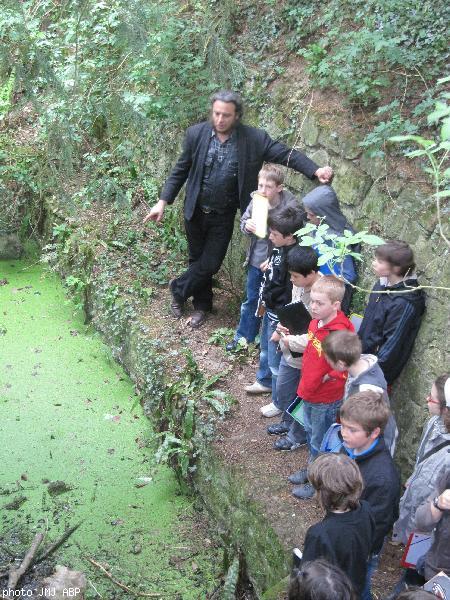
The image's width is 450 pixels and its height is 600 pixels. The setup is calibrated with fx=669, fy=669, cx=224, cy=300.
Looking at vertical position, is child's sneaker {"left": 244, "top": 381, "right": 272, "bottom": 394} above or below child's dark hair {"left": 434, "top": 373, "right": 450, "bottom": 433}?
below

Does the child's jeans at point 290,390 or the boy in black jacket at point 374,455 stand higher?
the boy in black jacket at point 374,455

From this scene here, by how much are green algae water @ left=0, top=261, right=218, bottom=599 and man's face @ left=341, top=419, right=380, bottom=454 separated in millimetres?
1545

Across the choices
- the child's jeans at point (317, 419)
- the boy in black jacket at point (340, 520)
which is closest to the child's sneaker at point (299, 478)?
the child's jeans at point (317, 419)

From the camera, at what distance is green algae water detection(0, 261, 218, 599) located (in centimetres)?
406

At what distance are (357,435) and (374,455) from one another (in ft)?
0.54

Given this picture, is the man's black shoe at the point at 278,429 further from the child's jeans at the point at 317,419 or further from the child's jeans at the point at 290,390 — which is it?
the child's jeans at the point at 317,419

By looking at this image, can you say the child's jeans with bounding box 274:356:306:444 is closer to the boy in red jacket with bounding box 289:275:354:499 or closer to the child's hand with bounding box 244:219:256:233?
the boy in red jacket with bounding box 289:275:354:499

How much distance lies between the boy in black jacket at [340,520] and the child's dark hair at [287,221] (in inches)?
70.0

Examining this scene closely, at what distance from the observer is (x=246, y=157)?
191 inches

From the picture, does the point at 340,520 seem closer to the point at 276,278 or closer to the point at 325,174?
the point at 276,278

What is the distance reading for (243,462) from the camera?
13.8 feet

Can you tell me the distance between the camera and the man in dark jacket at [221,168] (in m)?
4.74

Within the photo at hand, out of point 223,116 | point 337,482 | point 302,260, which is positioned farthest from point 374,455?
point 223,116

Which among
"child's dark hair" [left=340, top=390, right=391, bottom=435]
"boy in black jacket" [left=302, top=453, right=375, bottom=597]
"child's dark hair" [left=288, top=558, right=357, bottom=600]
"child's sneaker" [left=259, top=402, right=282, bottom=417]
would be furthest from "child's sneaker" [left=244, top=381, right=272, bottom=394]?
"child's dark hair" [left=288, top=558, right=357, bottom=600]
